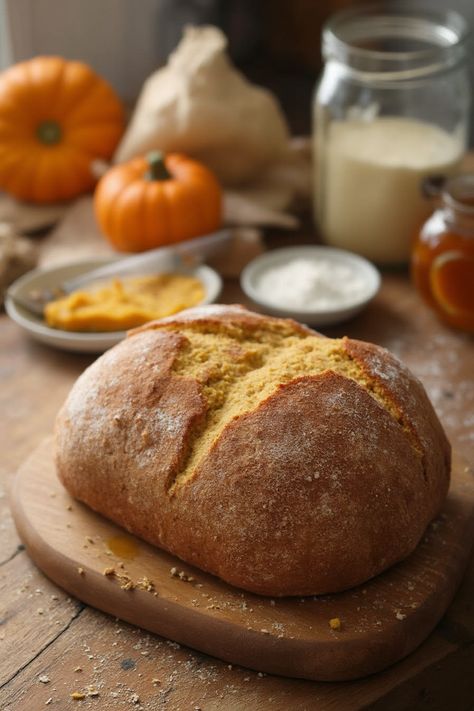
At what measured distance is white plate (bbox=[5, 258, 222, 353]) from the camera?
2084mm

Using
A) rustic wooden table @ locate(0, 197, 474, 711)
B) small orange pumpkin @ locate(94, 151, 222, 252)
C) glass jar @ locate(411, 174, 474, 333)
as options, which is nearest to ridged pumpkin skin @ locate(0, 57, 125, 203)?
small orange pumpkin @ locate(94, 151, 222, 252)

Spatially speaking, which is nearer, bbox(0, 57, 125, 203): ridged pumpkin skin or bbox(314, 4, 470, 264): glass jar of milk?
bbox(314, 4, 470, 264): glass jar of milk

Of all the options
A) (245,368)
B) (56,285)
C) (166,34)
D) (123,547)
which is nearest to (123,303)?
(56,285)

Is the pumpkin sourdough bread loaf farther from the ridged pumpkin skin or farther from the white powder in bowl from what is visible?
the ridged pumpkin skin

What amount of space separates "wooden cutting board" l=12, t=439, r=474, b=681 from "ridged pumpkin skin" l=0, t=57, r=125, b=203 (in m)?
1.41

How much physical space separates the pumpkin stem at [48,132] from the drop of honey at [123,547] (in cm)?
159

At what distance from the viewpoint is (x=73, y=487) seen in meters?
1.55

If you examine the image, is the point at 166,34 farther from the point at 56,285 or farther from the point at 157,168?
the point at 56,285

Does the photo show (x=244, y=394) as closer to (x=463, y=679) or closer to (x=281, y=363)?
(x=281, y=363)

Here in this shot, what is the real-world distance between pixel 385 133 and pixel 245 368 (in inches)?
43.1

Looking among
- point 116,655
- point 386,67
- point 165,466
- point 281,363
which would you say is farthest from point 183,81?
point 116,655

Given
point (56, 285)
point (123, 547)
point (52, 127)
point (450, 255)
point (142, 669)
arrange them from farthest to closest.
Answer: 1. point (52, 127)
2. point (56, 285)
3. point (450, 255)
4. point (123, 547)
5. point (142, 669)

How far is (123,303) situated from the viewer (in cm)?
216

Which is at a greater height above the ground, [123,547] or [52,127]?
[52,127]
